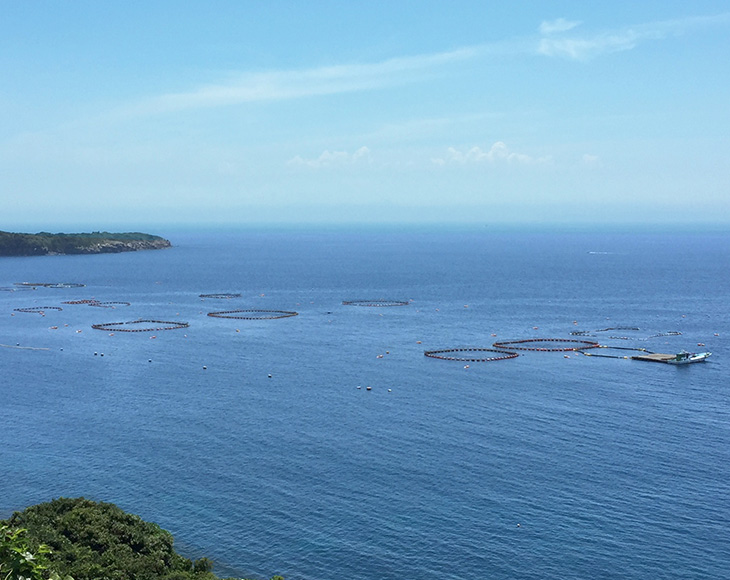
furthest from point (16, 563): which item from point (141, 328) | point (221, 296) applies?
point (221, 296)

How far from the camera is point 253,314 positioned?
535ft

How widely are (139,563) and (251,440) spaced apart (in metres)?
30.0

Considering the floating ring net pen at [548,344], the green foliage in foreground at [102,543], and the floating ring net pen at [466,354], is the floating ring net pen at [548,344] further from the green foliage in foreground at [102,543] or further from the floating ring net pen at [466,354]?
the green foliage in foreground at [102,543]

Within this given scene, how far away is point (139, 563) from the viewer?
45.9 m

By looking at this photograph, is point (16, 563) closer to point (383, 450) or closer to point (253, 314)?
point (383, 450)

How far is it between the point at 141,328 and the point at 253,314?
26.1 m

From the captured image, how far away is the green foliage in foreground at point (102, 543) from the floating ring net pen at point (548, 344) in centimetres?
8271

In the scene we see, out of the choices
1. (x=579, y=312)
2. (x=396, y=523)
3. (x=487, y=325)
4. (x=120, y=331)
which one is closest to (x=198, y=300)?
(x=120, y=331)

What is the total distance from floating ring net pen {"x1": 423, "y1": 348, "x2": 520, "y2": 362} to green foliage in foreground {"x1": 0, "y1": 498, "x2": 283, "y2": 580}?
70852 mm

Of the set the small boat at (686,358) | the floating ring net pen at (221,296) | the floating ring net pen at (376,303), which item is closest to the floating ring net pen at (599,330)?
the small boat at (686,358)

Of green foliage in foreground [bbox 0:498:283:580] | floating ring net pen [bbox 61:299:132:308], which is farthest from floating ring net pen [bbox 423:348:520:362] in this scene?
floating ring net pen [bbox 61:299:132:308]

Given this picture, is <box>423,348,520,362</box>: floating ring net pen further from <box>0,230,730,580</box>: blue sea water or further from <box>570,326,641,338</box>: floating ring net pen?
<box>570,326,641,338</box>: floating ring net pen

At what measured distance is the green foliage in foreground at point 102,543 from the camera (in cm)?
4444

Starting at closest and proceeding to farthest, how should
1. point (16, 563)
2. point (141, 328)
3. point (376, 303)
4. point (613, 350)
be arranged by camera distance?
point (16, 563), point (613, 350), point (141, 328), point (376, 303)
